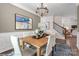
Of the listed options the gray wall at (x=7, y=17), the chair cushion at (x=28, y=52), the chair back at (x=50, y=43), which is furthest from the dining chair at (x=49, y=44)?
the gray wall at (x=7, y=17)

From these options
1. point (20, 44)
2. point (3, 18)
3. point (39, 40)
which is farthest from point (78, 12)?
point (3, 18)

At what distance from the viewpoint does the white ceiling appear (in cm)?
164

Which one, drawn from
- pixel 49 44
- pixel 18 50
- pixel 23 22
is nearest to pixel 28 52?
pixel 18 50

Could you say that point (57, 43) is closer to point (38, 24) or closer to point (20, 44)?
point (38, 24)

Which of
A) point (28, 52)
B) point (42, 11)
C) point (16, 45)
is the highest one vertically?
point (42, 11)

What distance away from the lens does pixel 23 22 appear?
1.72 m

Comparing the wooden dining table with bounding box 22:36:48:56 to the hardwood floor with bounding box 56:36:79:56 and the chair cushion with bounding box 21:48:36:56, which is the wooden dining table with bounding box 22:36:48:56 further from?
the hardwood floor with bounding box 56:36:79:56

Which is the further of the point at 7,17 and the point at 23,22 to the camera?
the point at 23,22

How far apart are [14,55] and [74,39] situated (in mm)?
959

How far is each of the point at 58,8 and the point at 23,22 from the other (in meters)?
0.60

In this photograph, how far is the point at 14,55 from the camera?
5.42ft

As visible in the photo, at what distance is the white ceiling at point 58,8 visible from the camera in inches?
64.5

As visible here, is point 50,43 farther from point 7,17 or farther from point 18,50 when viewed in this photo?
point 7,17

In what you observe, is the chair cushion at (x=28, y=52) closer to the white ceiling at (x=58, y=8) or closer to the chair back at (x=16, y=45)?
the chair back at (x=16, y=45)
